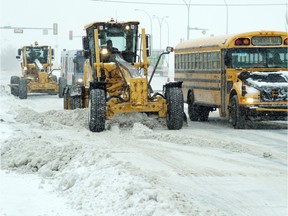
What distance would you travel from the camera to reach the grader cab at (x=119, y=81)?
17.2m

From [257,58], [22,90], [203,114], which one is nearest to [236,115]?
[257,58]

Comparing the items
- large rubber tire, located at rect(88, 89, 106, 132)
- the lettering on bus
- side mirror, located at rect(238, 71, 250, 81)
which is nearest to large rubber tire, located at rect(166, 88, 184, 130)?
large rubber tire, located at rect(88, 89, 106, 132)

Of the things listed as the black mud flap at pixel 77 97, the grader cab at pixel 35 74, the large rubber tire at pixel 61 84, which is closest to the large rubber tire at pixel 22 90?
the grader cab at pixel 35 74

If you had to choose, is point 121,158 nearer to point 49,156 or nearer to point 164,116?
point 49,156

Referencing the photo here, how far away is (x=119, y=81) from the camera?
739 inches

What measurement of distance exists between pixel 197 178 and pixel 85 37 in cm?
1014

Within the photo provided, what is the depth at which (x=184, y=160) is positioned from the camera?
12.1m

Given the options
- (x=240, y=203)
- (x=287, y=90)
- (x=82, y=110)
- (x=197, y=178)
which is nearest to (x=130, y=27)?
(x=82, y=110)

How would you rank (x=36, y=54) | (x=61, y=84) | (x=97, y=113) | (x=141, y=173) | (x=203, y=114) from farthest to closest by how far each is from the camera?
1. (x=36, y=54)
2. (x=61, y=84)
3. (x=203, y=114)
4. (x=97, y=113)
5. (x=141, y=173)

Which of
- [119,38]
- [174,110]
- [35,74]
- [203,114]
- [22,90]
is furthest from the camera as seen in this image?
[35,74]

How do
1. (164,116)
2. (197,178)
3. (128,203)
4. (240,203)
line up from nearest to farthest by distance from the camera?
1. (128,203)
2. (240,203)
3. (197,178)
4. (164,116)

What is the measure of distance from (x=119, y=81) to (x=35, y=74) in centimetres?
2061

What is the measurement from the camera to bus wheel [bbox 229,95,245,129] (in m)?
18.6

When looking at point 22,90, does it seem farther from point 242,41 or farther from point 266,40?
point 266,40
